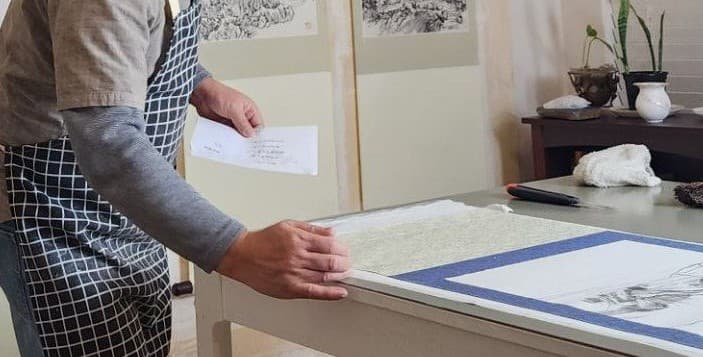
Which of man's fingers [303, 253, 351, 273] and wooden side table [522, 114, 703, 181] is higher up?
man's fingers [303, 253, 351, 273]

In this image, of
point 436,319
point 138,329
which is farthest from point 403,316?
point 138,329

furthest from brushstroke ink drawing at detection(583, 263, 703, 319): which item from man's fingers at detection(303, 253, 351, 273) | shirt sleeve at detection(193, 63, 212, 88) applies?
shirt sleeve at detection(193, 63, 212, 88)

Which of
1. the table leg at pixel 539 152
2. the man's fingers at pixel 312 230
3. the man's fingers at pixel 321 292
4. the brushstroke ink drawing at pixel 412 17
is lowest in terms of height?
the table leg at pixel 539 152

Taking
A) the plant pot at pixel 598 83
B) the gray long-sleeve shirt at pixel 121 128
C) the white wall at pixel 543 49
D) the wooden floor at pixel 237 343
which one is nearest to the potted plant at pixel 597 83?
the plant pot at pixel 598 83

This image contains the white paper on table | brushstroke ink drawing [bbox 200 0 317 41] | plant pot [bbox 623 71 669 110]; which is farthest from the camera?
plant pot [bbox 623 71 669 110]

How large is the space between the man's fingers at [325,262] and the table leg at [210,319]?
318 millimetres

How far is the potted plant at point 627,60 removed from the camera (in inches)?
131

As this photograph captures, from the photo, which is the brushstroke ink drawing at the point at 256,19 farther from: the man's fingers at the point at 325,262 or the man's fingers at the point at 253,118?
the man's fingers at the point at 325,262

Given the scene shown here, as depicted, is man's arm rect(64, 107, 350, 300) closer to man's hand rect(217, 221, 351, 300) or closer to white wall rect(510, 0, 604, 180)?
man's hand rect(217, 221, 351, 300)

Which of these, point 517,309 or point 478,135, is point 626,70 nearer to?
point 478,135

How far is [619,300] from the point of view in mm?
1069

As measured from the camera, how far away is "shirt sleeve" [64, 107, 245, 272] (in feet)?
3.62

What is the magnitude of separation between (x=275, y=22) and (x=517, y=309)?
2222mm

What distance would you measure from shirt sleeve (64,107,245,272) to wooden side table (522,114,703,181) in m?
2.19
